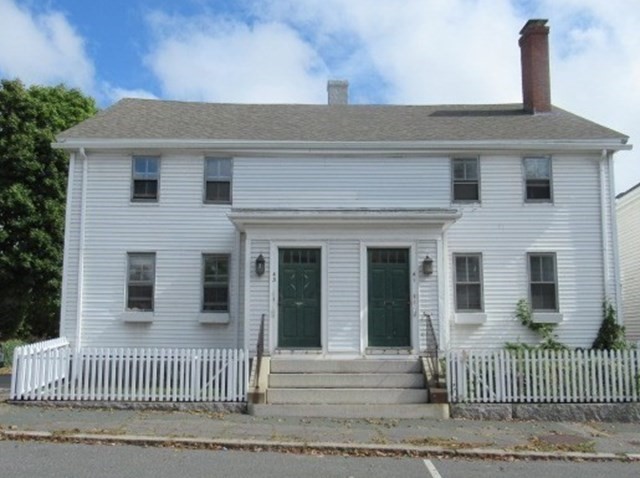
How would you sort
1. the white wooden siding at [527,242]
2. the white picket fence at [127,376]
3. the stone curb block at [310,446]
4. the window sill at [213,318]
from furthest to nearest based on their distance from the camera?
the white wooden siding at [527,242] < the window sill at [213,318] < the white picket fence at [127,376] < the stone curb block at [310,446]

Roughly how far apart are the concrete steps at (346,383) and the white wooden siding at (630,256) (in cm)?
1010

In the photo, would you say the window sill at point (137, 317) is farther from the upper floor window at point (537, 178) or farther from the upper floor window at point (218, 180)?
the upper floor window at point (537, 178)

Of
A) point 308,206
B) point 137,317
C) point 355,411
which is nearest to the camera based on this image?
point 355,411

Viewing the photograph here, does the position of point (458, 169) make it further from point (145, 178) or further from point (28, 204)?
point (28, 204)

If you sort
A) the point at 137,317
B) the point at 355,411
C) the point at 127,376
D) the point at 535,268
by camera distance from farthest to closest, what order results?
the point at 535,268 → the point at 137,317 → the point at 127,376 → the point at 355,411

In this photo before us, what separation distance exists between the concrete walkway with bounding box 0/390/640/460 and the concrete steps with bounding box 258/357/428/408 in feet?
2.71

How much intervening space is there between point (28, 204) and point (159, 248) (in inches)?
359

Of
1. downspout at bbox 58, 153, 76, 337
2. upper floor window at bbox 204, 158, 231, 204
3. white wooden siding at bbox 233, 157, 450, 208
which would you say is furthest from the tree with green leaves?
white wooden siding at bbox 233, 157, 450, 208

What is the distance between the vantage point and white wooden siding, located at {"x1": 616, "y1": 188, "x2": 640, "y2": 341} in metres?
19.3

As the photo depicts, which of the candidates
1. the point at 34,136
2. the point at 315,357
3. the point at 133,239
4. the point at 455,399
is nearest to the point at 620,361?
the point at 455,399

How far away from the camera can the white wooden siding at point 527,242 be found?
1481 cm

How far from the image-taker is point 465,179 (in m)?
15.4

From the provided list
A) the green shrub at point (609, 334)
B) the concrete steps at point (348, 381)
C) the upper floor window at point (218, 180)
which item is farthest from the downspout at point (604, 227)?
the upper floor window at point (218, 180)

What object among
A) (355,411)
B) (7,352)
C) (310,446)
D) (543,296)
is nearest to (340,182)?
(543,296)
